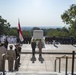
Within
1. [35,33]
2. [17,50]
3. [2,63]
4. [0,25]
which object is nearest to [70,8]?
[35,33]

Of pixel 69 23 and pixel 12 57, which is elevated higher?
pixel 69 23

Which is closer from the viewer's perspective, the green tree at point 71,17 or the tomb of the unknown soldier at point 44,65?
the tomb of the unknown soldier at point 44,65

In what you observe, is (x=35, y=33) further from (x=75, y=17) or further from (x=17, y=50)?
(x=17, y=50)

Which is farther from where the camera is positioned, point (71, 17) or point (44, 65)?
point (71, 17)

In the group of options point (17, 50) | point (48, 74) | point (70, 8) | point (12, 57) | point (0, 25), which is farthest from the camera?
point (0, 25)

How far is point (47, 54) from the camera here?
26109mm

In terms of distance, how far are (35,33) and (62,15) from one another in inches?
516

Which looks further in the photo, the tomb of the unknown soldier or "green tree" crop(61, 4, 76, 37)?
"green tree" crop(61, 4, 76, 37)

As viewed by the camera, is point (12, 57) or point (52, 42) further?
point (52, 42)

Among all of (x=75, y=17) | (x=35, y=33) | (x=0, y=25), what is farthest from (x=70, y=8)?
(x=0, y=25)

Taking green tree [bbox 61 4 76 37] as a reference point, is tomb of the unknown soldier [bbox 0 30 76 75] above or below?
below

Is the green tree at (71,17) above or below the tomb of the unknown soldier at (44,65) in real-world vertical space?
above

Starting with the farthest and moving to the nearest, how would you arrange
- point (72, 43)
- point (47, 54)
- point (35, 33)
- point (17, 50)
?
point (72, 43)
point (35, 33)
point (47, 54)
point (17, 50)

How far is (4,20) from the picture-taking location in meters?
86.3
